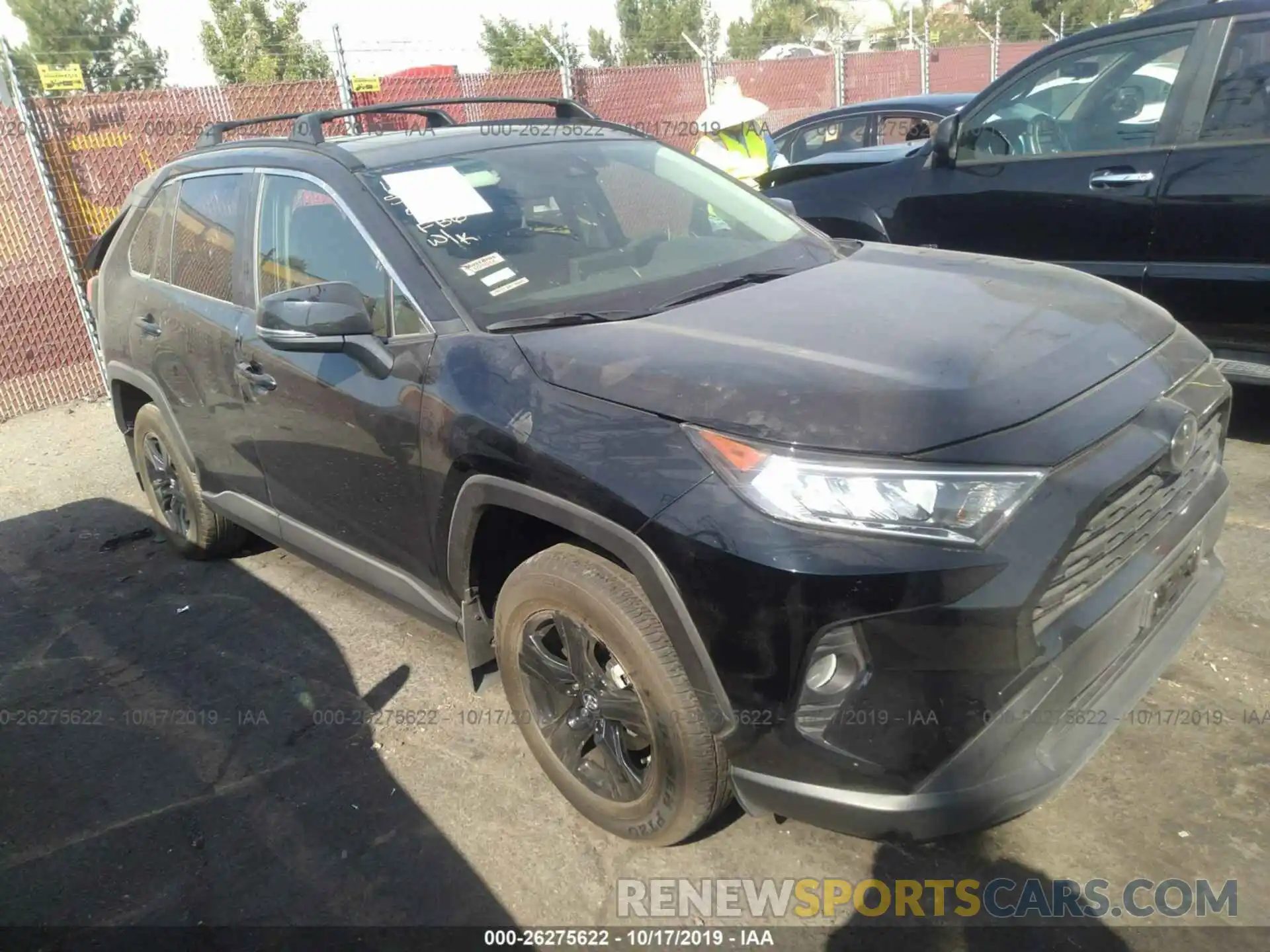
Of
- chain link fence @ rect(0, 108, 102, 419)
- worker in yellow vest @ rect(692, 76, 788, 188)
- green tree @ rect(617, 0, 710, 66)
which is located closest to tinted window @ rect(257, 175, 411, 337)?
worker in yellow vest @ rect(692, 76, 788, 188)

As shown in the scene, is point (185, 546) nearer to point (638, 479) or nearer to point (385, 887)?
point (385, 887)

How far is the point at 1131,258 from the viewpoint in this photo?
178 inches

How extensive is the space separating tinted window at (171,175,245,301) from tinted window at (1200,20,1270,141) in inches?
159

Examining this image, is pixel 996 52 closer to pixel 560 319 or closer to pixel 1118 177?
pixel 1118 177

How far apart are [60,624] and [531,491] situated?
9.71 ft

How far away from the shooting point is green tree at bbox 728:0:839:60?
4275cm

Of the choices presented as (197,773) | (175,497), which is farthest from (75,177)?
(197,773)

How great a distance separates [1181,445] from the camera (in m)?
2.24

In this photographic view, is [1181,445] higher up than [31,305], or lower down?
higher up

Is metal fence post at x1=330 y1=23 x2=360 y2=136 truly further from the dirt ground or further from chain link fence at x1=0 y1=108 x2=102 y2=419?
the dirt ground

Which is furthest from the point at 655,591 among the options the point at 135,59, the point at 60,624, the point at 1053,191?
the point at 135,59

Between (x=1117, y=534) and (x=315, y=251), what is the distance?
2.47 meters

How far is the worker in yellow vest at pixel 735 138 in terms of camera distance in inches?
253

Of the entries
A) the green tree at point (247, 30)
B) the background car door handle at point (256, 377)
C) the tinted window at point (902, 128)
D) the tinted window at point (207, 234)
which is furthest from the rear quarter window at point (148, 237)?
the green tree at point (247, 30)
